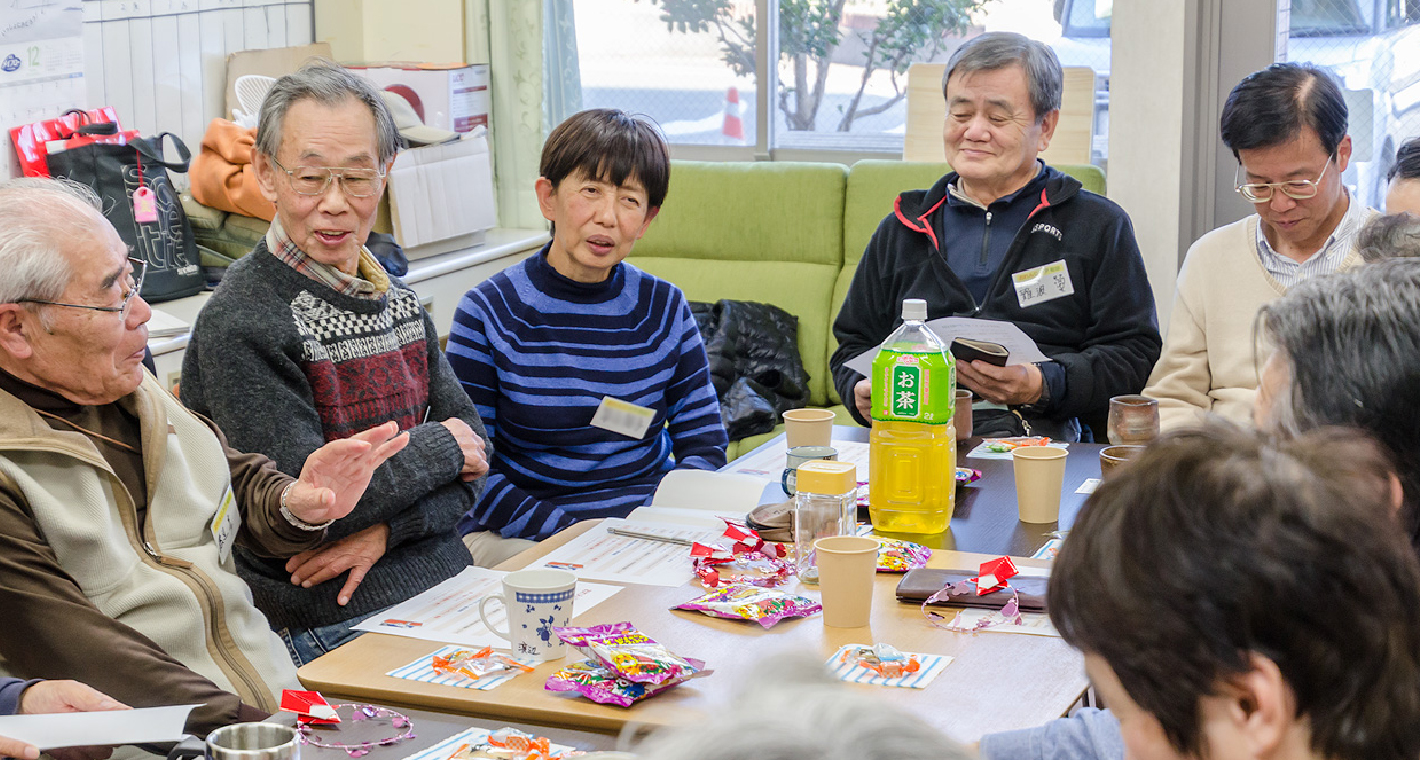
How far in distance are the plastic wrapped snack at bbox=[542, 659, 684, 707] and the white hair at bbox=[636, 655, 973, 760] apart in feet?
2.93

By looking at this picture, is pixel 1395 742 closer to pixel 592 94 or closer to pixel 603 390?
pixel 603 390

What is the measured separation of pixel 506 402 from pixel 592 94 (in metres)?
2.96

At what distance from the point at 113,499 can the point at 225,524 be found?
177mm

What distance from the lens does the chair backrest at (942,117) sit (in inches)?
167

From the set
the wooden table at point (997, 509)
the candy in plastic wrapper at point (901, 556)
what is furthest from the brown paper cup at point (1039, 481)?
the candy in plastic wrapper at point (901, 556)

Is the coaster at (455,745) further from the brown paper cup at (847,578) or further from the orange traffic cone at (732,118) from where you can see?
the orange traffic cone at (732,118)

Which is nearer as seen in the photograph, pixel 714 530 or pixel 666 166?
pixel 714 530

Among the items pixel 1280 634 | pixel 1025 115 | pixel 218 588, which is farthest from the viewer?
pixel 1025 115

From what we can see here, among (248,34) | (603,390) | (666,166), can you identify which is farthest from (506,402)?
(248,34)

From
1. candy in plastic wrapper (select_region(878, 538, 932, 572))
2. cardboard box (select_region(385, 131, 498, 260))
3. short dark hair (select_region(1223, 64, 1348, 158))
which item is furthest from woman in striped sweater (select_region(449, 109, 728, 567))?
cardboard box (select_region(385, 131, 498, 260))

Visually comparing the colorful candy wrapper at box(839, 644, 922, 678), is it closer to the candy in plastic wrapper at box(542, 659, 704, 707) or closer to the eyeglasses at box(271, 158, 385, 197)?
the candy in plastic wrapper at box(542, 659, 704, 707)

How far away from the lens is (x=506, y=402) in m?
2.55

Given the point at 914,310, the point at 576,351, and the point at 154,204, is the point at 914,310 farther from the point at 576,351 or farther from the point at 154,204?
the point at 154,204

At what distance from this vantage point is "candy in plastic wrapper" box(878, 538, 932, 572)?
73.2 inches
